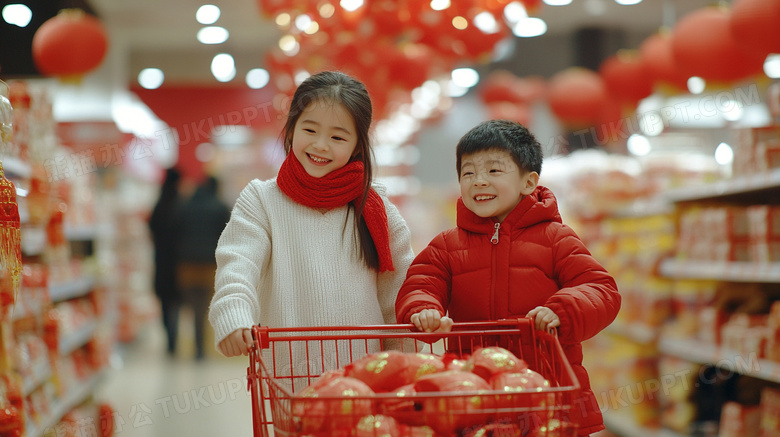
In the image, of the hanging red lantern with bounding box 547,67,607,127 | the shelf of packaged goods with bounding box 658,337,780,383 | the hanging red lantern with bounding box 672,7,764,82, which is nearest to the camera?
the shelf of packaged goods with bounding box 658,337,780,383

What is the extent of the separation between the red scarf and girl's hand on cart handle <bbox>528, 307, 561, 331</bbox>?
0.46 meters

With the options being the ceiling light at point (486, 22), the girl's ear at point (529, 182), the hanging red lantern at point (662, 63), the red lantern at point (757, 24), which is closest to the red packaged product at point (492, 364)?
the girl's ear at point (529, 182)

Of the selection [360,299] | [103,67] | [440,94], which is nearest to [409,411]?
[360,299]

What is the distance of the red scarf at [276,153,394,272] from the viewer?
2045 millimetres

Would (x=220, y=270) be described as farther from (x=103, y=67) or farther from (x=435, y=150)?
(x=435, y=150)

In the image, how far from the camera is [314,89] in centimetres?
202

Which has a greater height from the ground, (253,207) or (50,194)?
(50,194)

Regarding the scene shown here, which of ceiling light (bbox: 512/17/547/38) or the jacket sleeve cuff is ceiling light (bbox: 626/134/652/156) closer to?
ceiling light (bbox: 512/17/547/38)

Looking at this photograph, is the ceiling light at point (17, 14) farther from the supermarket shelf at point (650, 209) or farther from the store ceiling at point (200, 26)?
the store ceiling at point (200, 26)

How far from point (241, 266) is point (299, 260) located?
0.18 metres

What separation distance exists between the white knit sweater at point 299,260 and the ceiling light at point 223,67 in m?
10.4

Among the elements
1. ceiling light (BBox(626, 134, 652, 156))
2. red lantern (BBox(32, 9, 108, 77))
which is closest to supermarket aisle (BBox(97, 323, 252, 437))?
red lantern (BBox(32, 9, 108, 77))

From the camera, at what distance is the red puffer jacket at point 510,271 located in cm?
186

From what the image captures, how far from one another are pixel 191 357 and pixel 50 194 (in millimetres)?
4335
